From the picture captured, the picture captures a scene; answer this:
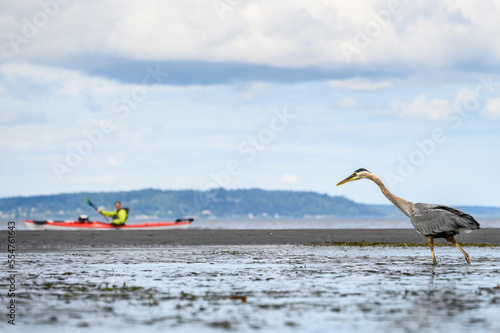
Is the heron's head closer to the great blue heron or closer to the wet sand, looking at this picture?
the great blue heron

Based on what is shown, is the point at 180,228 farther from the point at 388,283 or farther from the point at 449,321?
the point at 449,321

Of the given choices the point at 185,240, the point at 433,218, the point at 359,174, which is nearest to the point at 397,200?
the point at 359,174

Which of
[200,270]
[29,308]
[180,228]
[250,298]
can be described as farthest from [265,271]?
[180,228]

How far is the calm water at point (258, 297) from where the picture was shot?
426 inches

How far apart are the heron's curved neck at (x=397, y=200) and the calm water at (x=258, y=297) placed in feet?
6.71

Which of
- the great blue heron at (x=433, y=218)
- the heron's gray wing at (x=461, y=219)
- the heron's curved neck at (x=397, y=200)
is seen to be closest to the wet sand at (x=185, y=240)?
the heron's curved neck at (x=397, y=200)

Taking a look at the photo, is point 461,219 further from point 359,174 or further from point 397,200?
point 359,174

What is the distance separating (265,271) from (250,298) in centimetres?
597

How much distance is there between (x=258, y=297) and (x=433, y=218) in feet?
34.0

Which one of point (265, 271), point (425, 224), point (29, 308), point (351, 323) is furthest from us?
point (425, 224)

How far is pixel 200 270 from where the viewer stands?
66.2 feet

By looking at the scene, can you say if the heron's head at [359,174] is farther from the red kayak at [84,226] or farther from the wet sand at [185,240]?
the red kayak at [84,226]

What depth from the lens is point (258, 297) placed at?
45.6ft

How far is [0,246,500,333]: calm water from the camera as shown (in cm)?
1081
